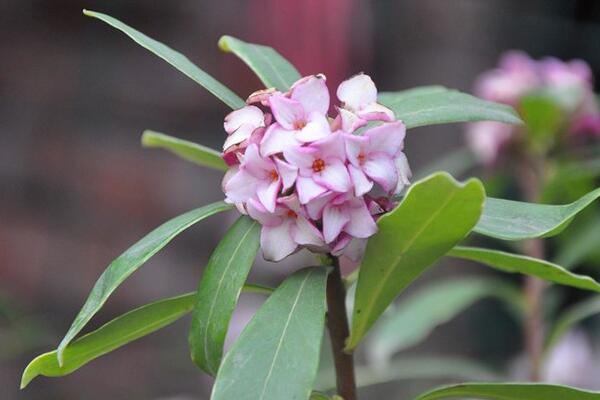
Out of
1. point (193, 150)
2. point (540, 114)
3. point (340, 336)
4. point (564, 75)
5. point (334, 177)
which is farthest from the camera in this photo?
point (564, 75)

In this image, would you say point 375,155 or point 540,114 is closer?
point 375,155

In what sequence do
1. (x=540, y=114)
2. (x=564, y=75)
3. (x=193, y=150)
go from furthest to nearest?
(x=564, y=75), (x=540, y=114), (x=193, y=150)

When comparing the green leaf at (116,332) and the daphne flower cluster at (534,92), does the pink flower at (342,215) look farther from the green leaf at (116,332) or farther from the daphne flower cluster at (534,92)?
the daphne flower cluster at (534,92)

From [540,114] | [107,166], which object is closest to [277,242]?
[540,114]

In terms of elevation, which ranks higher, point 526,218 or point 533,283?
point 526,218

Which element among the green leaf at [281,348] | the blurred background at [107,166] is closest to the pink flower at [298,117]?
the green leaf at [281,348]

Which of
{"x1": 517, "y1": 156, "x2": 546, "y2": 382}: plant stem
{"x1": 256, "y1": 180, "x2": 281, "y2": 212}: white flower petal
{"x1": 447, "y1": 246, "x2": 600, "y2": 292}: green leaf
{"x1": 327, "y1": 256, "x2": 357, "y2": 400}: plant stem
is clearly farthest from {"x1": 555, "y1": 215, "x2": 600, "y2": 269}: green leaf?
{"x1": 256, "y1": 180, "x2": 281, "y2": 212}: white flower petal

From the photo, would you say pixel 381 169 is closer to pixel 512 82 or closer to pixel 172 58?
pixel 172 58
